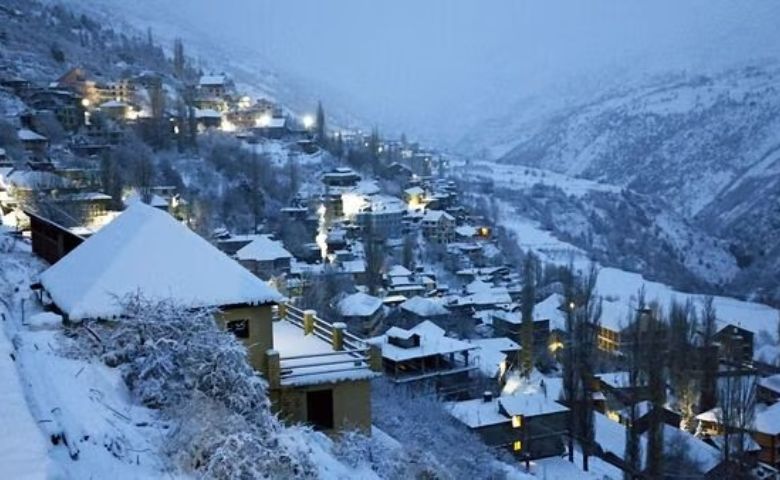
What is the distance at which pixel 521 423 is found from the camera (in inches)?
925

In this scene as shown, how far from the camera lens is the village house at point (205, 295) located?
366 inches

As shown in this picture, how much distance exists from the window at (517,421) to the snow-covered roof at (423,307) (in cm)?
1076

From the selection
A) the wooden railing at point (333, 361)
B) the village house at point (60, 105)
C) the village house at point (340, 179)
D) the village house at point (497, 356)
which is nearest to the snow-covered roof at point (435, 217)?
the village house at point (340, 179)

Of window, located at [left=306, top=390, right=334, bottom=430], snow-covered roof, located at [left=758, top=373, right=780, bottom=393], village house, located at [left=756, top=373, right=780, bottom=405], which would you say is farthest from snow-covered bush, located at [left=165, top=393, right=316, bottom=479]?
snow-covered roof, located at [left=758, top=373, right=780, bottom=393]

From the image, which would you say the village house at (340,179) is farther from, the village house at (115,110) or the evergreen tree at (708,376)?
the evergreen tree at (708,376)

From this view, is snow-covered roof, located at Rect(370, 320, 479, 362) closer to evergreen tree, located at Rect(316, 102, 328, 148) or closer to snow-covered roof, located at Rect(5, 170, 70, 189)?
snow-covered roof, located at Rect(5, 170, 70, 189)

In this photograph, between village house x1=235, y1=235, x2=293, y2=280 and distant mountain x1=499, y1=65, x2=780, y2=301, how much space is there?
3634cm

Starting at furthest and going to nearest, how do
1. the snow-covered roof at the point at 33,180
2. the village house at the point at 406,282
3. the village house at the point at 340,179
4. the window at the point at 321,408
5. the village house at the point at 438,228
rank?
the village house at the point at 340,179
the village house at the point at 438,228
the village house at the point at 406,282
the snow-covered roof at the point at 33,180
the window at the point at 321,408

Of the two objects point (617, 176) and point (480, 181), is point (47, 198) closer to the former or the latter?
point (480, 181)

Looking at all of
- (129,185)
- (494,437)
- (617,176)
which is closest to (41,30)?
(129,185)

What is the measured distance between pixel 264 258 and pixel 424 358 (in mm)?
11654

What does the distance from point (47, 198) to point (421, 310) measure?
51.5 feet

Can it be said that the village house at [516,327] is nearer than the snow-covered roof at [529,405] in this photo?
No

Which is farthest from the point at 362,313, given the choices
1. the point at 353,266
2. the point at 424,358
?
the point at 353,266
